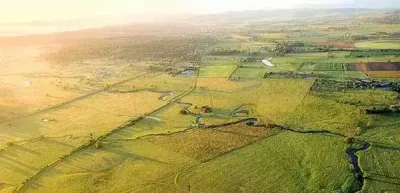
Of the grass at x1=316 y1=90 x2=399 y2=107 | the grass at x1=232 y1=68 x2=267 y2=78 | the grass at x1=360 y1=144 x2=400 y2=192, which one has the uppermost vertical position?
the grass at x1=232 y1=68 x2=267 y2=78

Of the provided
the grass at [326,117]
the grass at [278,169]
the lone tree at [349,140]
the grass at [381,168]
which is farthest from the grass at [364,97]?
the grass at [381,168]

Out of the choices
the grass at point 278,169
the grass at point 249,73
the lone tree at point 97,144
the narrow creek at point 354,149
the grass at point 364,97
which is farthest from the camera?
the grass at point 249,73

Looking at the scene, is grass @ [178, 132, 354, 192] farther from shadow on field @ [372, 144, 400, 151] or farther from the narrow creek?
shadow on field @ [372, 144, 400, 151]

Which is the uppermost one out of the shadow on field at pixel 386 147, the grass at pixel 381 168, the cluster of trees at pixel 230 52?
the cluster of trees at pixel 230 52

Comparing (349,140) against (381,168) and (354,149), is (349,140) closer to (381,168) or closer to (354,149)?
(354,149)

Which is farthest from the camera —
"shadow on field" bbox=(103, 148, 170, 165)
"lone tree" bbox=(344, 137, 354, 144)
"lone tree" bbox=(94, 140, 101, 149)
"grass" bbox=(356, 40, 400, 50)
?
"grass" bbox=(356, 40, 400, 50)

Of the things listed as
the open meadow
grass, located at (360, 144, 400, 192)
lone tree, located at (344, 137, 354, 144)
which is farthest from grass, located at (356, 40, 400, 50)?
grass, located at (360, 144, 400, 192)

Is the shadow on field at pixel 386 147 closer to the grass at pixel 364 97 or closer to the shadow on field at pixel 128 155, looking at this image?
the grass at pixel 364 97

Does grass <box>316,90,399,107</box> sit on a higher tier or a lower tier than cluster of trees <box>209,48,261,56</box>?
lower

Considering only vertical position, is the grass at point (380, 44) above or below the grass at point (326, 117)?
above

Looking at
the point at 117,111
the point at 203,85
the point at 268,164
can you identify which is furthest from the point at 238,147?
the point at 203,85

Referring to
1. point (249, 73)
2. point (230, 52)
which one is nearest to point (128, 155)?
point (249, 73)
